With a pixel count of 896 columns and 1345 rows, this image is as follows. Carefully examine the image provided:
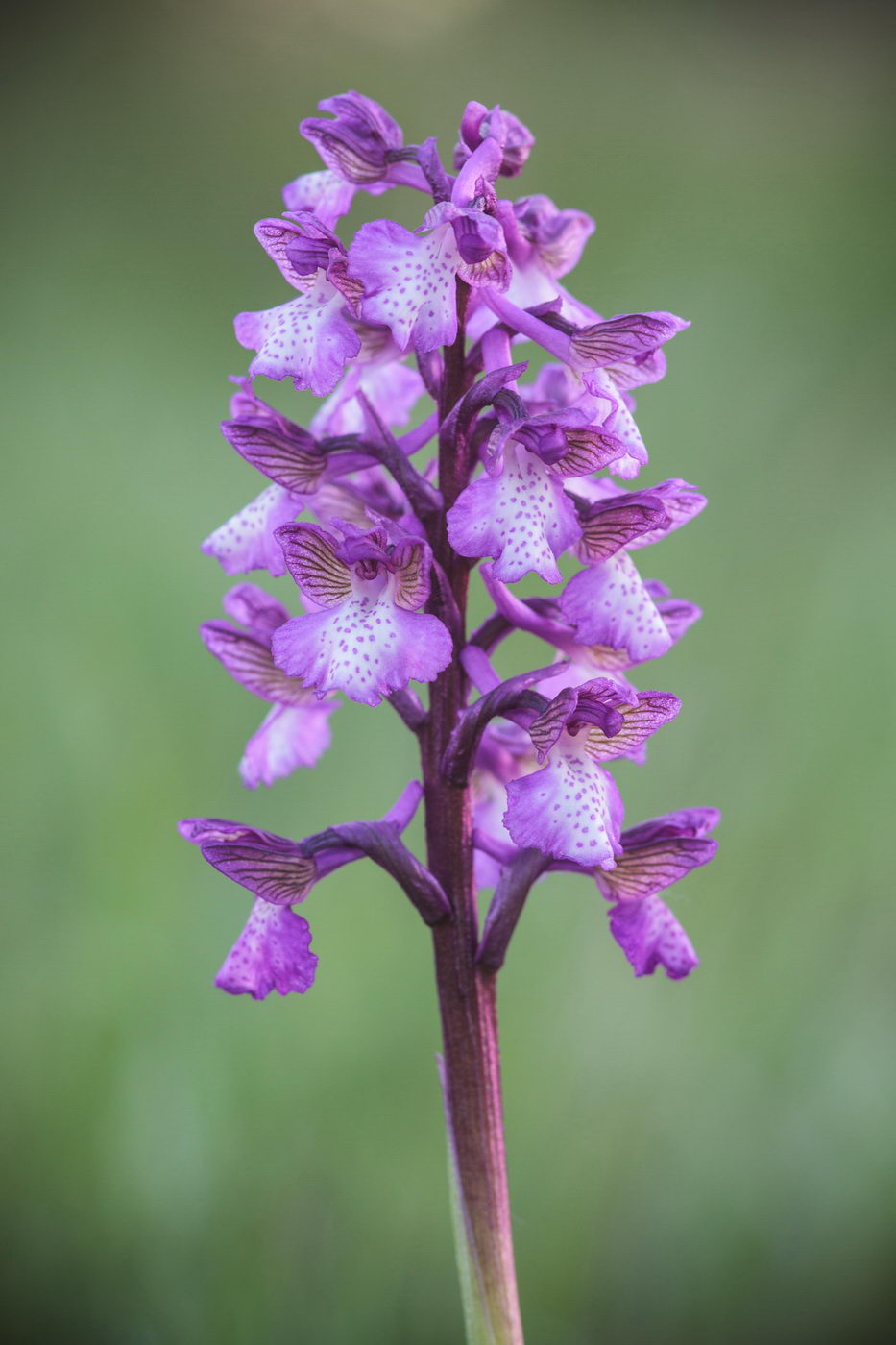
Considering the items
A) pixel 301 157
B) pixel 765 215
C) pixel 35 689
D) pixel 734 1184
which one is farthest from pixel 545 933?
pixel 301 157

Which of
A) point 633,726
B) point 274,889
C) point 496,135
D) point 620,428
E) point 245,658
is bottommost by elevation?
point 274,889

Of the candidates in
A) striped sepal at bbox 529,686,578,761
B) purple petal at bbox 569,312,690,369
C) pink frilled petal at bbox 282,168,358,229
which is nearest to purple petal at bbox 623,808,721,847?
striped sepal at bbox 529,686,578,761

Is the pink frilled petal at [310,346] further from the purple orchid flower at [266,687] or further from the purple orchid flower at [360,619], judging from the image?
the purple orchid flower at [266,687]

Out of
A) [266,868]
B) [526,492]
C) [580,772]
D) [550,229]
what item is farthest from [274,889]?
[550,229]

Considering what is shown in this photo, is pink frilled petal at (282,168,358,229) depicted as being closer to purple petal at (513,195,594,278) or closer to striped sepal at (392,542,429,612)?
purple petal at (513,195,594,278)

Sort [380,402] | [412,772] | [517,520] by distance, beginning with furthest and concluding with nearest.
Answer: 1. [412,772]
2. [380,402]
3. [517,520]

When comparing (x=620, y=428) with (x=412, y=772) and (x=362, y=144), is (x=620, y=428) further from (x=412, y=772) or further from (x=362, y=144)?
(x=412, y=772)
